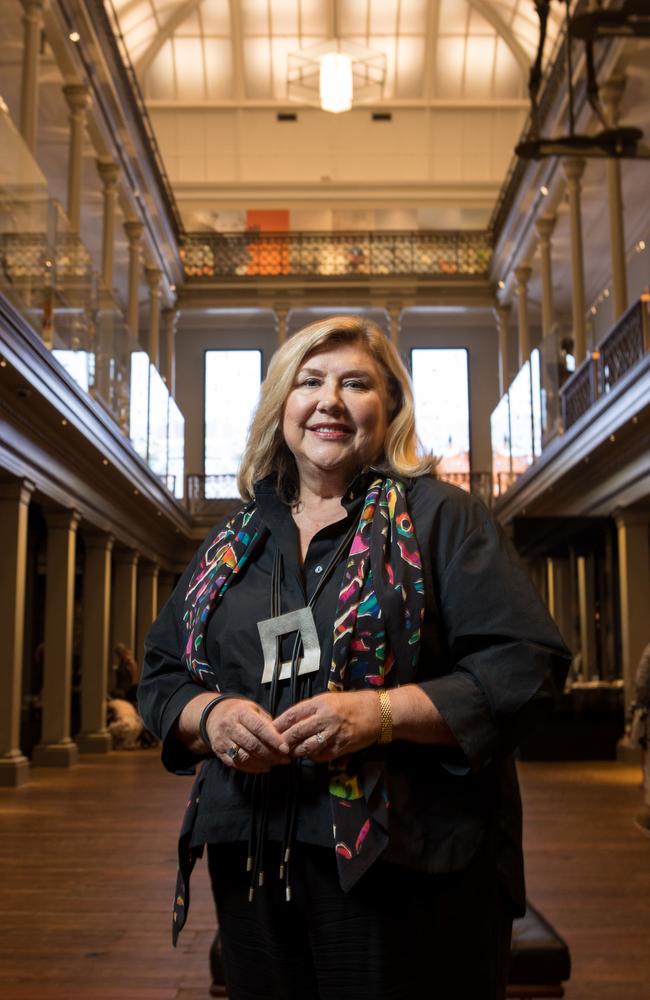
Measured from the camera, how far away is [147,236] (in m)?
23.3

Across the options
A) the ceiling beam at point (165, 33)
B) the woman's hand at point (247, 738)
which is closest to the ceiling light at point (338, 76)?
the ceiling beam at point (165, 33)

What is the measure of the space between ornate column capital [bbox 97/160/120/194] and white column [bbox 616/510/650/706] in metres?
9.86

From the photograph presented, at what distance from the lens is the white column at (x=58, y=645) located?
47.9ft

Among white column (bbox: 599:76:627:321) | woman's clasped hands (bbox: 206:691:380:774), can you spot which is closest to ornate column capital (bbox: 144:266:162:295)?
white column (bbox: 599:76:627:321)

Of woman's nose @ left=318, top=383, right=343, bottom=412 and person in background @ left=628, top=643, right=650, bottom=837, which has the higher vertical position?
woman's nose @ left=318, top=383, right=343, bottom=412

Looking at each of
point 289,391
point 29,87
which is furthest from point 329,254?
point 289,391

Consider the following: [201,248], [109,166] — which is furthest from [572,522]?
[201,248]

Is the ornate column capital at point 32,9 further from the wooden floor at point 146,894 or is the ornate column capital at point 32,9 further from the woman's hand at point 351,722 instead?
the woman's hand at point 351,722

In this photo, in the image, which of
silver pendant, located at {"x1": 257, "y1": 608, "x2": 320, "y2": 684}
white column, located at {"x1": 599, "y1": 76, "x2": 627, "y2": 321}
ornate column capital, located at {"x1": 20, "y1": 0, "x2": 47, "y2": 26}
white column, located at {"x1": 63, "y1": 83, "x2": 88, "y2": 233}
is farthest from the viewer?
white column, located at {"x1": 63, "y1": 83, "x2": 88, "y2": 233}

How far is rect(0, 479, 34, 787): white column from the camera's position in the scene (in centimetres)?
1210

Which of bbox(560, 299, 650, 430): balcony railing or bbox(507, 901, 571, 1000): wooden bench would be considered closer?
bbox(507, 901, 571, 1000): wooden bench

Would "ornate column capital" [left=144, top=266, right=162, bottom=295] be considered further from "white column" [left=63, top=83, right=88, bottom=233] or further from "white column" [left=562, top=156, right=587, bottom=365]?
"white column" [left=562, top=156, right=587, bottom=365]

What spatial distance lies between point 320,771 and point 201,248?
26.7 m

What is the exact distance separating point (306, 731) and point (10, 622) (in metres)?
11.0
